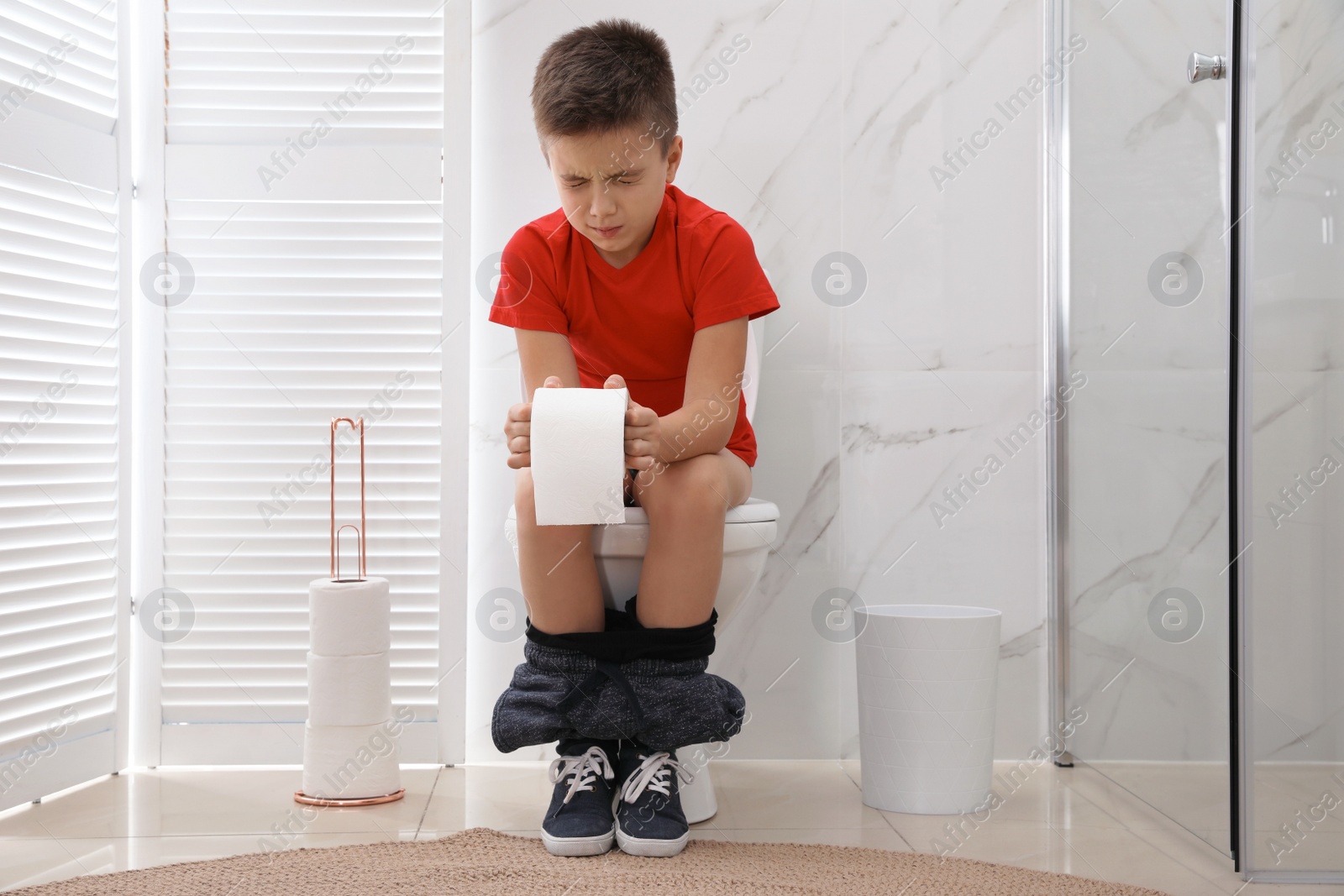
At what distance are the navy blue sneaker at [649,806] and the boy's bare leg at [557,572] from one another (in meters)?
0.17

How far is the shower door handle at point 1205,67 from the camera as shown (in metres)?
1.34

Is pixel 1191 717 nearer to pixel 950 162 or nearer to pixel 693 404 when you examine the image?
pixel 693 404

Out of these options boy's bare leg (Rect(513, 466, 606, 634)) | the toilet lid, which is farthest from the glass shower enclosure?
boy's bare leg (Rect(513, 466, 606, 634))

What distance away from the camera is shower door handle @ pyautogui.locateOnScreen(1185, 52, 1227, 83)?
52.8 inches

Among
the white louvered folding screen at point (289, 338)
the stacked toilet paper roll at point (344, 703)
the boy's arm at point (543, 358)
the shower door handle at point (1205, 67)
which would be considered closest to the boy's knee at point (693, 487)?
the boy's arm at point (543, 358)

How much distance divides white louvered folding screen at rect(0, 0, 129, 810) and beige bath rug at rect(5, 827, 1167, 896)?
479mm

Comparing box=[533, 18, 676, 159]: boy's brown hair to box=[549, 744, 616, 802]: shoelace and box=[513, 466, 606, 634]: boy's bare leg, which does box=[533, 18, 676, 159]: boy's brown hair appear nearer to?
box=[513, 466, 606, 634]: boy's bare leg

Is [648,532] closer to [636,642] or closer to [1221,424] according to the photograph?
[636,642]

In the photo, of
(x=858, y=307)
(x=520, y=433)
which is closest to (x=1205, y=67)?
(x=858, y=307)

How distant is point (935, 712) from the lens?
4.90ft

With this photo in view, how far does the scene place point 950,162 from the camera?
71.8 inches

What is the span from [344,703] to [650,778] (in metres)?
0.53

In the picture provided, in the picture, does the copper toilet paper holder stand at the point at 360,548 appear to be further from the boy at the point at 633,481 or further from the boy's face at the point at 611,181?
the boy's face at the point at 611,181

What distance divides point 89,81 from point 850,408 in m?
1.32
